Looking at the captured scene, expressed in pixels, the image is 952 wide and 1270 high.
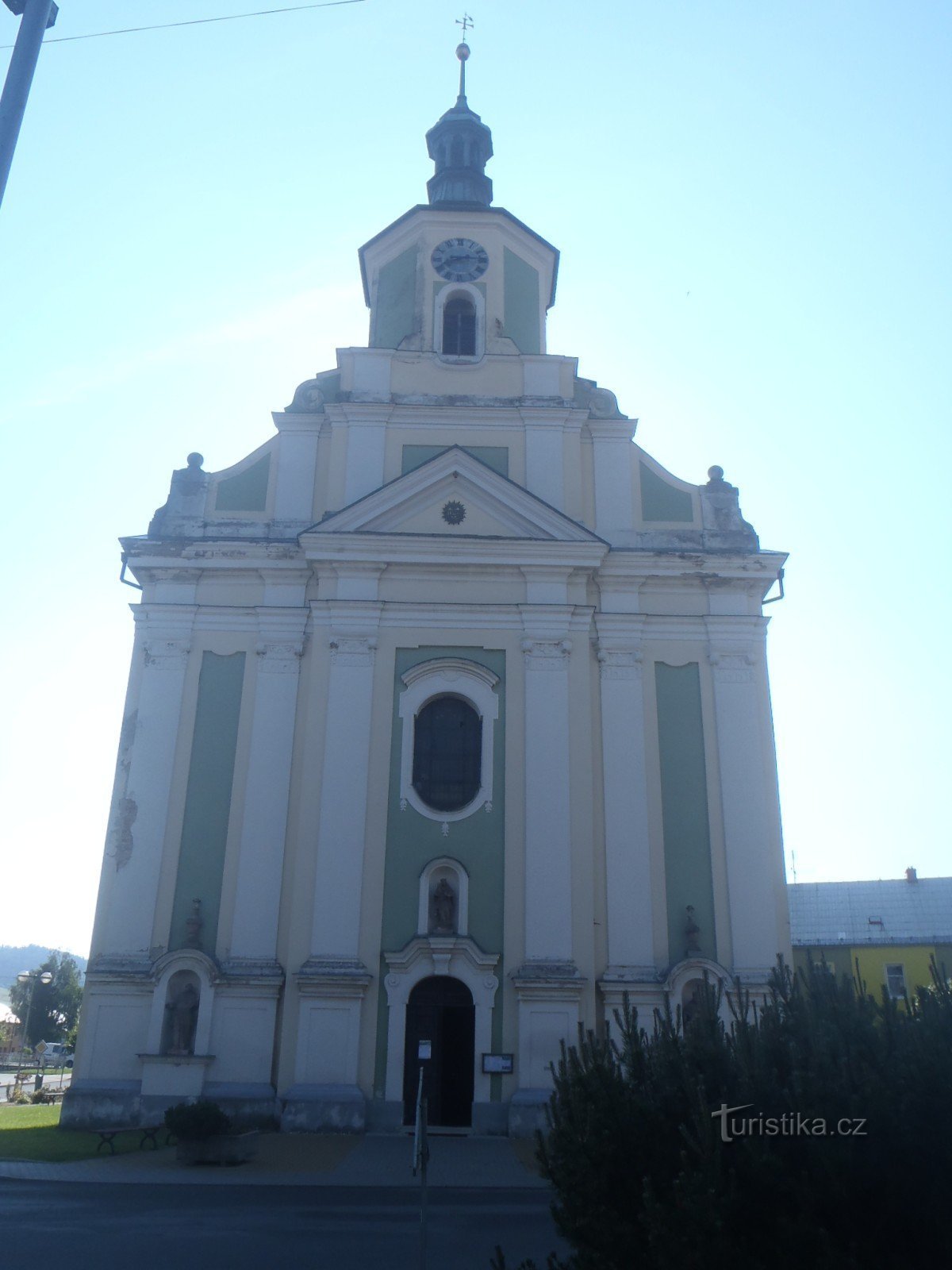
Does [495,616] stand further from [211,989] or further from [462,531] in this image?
[211,989]

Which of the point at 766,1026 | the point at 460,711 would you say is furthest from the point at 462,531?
the point at 766,1026

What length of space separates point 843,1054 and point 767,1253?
0.99m

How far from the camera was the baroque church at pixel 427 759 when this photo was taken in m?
17.3

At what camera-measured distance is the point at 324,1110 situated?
16.6 meters

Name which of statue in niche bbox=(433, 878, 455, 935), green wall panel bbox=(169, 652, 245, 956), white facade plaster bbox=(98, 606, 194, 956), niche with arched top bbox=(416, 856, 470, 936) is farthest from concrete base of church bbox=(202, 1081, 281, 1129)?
statue in niche bbox=(433, 878, 455, 935)

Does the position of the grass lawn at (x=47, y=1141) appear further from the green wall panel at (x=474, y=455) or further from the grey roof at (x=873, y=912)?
the grey roof at (x=873, y=912)

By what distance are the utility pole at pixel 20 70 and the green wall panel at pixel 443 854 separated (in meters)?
13.5

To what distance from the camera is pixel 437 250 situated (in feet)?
77.6

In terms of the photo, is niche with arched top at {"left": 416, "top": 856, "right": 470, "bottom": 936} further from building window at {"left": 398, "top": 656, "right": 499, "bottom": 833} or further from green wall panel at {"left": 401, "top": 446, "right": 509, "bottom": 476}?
green wall panel at {"left": 401, "top": 446, "right": 509, "bottom": 476}

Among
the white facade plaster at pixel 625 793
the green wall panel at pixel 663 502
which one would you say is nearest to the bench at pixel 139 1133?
the white facade plaster at pixel 625 793

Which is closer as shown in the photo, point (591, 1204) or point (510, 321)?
point (591, 1204)

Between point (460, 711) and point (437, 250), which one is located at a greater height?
point (437, 250)

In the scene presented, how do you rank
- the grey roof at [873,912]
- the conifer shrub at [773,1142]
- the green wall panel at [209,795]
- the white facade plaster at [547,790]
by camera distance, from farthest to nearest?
the grey roof at [873,912] < the green wall panel at [209,795] < the white facade plaster at [547,790] < the conifer shrub at [773,1142]

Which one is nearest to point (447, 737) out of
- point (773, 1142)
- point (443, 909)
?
point (443, 909)
